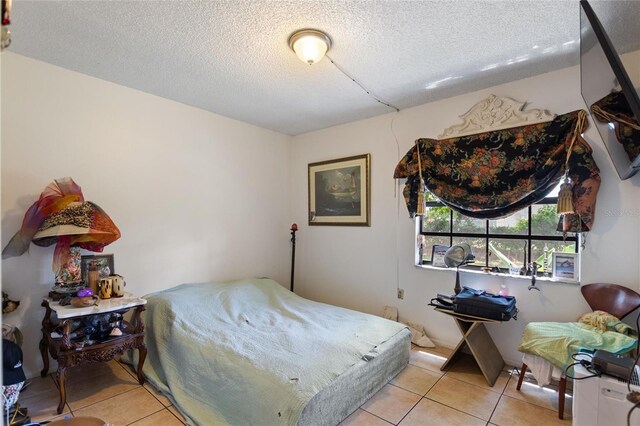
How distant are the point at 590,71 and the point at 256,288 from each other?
3.12 m

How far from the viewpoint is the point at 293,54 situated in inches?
93.7

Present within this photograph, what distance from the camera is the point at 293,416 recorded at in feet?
5.68

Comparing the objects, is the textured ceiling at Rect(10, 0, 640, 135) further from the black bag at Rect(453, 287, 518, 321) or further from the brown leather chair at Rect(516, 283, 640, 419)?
the black bag at Rect(453, 287, 518, 321)

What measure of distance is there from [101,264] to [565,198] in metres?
3.63

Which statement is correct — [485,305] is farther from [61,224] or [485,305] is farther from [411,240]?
[61,224]

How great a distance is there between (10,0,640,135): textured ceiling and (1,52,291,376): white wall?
24 cm

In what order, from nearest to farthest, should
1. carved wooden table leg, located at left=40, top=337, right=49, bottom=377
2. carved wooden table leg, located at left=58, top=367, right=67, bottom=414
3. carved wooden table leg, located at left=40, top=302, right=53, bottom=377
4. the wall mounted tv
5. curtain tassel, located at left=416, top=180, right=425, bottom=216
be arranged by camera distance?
the wall mounted tv → carved wooden table leg, located at left=58, top=367, right=67, bottom=414 → carved wooden table leg, located at left=40, top=302, right=53, bottom=377 → carved wooden table leg, located at left=40, top=337, right=49, bottom=377 → curtain tassel, located at left=416, top=180, right=425, bottom=216

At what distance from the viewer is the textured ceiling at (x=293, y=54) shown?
75.3 inches

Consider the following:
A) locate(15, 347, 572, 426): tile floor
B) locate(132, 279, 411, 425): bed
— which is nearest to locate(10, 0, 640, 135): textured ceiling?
locate(132, 279, 411, 425): bed

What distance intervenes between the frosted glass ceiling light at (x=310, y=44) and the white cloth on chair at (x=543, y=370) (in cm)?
250

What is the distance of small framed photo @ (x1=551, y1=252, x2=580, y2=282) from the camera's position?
8.30 ft

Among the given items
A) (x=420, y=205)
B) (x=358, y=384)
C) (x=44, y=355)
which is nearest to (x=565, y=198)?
(x=420, y=205)

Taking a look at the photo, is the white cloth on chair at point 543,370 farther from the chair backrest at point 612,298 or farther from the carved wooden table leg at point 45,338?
the carved wooden table leg at point 45,338

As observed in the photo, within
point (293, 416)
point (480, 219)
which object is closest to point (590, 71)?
point (480, 219)
